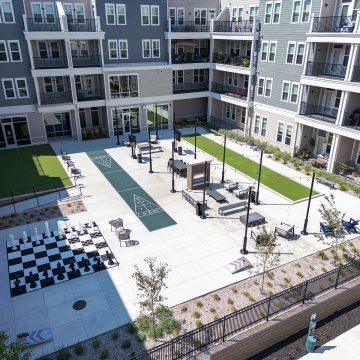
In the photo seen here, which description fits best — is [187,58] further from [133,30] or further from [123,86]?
[123,86]

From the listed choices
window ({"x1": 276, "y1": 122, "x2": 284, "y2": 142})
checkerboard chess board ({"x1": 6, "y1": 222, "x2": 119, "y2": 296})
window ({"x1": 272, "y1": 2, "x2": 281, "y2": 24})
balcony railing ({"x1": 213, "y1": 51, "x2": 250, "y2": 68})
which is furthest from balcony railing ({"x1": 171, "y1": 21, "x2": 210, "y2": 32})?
checkerboard chess board ({"x1": 6, "y1": 222, "x2": 119, "y2": 296})

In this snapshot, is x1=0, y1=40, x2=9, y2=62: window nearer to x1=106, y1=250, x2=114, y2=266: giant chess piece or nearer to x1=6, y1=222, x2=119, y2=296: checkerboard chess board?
x1=6, y1=222, x2=119, y2=296: checkerboard chess board

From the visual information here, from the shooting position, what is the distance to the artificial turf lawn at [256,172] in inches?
997

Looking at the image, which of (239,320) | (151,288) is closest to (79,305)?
(151,288)

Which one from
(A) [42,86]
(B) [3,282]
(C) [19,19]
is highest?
(C) [19,19]

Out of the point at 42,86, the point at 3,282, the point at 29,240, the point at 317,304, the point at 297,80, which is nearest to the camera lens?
the point at 317,304

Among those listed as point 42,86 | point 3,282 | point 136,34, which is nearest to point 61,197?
point 3,282

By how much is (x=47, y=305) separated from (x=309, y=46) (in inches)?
1040

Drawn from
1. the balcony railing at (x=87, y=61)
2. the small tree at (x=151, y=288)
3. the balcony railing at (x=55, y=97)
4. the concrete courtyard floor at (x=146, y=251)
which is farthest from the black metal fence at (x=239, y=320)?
the balcony railing at (x=87, y=61)

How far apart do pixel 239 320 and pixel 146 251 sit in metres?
6.83

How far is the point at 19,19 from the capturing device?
30.4m

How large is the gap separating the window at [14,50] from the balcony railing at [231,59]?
20530 mm

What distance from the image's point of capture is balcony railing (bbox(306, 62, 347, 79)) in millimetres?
28069

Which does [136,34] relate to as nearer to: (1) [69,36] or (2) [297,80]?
(1) [69,36]
